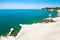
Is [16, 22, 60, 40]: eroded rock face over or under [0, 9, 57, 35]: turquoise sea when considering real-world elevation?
over

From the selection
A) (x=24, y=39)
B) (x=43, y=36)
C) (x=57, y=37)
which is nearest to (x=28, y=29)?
(x=24, y=39)

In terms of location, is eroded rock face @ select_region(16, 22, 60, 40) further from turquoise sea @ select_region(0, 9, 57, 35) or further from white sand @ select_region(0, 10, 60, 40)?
turquoise sea @ select_region(0, 9, 57, 35)

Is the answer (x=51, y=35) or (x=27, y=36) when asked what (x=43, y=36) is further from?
(x=27, y=36)

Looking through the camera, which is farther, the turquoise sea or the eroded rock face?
the turquoise sea

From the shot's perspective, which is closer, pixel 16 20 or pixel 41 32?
pixel 41 32

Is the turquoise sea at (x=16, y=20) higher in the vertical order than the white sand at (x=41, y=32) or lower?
lower

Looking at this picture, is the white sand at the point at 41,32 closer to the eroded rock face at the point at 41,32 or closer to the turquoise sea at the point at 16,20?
the eroded rock face at the point at 41,32

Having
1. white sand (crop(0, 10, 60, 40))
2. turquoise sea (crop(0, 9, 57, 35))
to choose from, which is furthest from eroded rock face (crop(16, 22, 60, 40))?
turquoise sea (crop(0, 9, 57, 35))

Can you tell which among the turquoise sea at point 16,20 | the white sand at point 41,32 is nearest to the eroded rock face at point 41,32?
the white sand at point 41,32

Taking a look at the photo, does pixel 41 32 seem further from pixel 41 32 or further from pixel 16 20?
pixel 16 20

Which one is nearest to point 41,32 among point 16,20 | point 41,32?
point 41,32

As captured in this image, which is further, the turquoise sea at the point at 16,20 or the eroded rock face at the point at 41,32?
the turquoise sea at the point at 16,20
